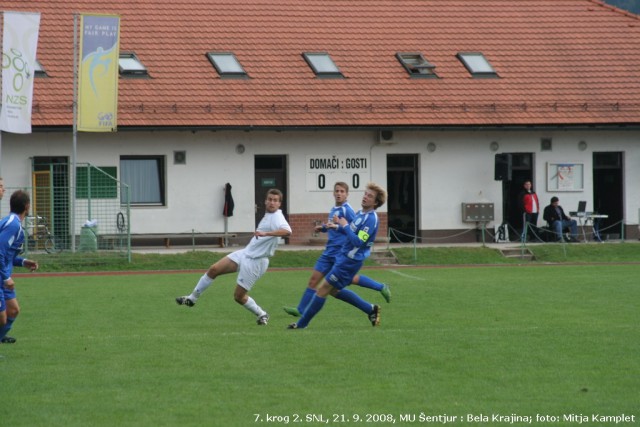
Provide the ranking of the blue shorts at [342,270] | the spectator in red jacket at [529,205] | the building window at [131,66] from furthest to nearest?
the spectator in red jacket at [529,205]
the building window at [131,66]
the blue shorts at [342,270]

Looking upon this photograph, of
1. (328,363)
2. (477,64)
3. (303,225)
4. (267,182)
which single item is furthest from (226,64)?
(328,363)

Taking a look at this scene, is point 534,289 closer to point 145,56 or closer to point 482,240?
point 482,240

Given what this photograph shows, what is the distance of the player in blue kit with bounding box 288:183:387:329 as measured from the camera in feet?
48.4

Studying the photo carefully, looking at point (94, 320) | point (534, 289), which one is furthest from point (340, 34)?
point (94, 320)

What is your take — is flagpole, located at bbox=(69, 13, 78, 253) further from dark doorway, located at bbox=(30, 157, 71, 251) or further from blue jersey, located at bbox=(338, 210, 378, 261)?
blue jersey, located at bbox=(338, 210, 378, 261)

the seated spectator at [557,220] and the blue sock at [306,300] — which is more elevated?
the seated spectator at [557,220]

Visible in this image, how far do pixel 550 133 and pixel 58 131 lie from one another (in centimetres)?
1461

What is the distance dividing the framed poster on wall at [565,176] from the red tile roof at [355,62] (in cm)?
169

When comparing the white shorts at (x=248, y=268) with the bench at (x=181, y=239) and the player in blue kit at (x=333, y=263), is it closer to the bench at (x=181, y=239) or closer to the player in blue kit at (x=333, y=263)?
the player in blue kit at (x=333, y=263)

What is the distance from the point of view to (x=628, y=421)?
29.6 feet

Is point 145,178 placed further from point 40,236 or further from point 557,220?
point 557,220

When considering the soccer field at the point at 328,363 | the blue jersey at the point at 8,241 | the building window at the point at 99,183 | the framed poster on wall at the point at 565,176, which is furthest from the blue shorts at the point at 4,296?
the framed poster on wall at the point at 565,176

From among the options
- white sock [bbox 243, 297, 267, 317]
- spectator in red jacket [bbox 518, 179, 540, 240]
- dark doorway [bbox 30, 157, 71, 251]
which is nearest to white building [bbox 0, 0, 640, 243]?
dark doorway [bbox 30, 157, 71, 251]

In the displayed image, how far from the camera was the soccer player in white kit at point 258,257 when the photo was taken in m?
15.7
